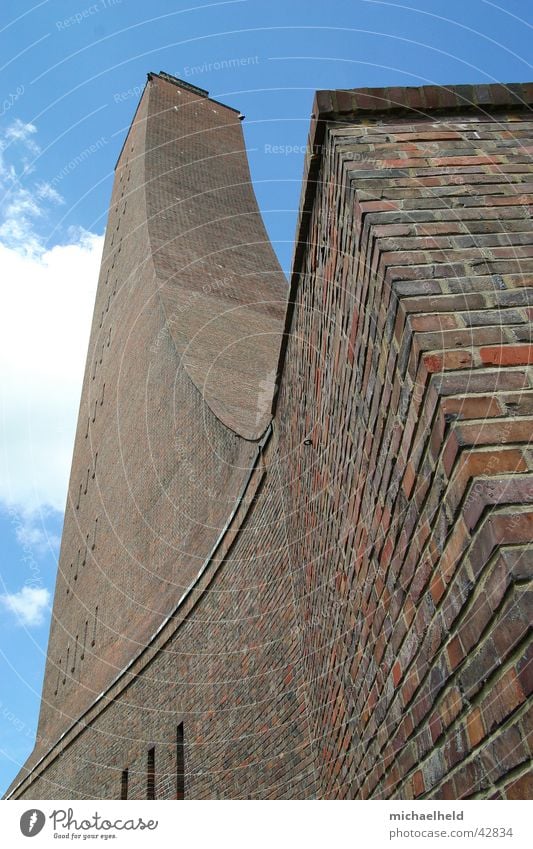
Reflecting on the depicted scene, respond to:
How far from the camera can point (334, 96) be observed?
238 centimetres

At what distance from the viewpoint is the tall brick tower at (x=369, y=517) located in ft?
4.49

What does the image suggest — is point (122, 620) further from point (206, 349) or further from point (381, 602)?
point (381, 602)

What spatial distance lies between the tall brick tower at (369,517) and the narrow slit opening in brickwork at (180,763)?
0.9 inches

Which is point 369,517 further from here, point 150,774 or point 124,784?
point 124,784

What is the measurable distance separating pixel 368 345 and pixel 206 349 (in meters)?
8.03

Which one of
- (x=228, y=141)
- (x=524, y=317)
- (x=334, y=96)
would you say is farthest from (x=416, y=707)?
→ (x=228, y=141)

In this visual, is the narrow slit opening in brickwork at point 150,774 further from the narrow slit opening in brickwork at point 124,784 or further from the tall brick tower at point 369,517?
the narrow slit opening in brickwork at point 124,784
